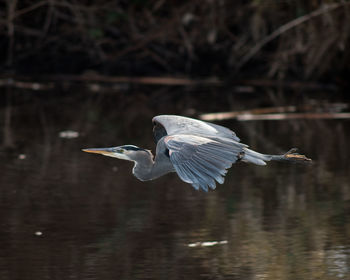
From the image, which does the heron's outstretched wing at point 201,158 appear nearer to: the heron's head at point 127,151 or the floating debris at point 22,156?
the heron's head at point 127,151

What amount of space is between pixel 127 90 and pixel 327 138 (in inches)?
146

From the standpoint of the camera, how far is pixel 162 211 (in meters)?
6.02

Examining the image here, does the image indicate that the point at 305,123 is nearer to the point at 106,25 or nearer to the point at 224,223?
the point at 224,223

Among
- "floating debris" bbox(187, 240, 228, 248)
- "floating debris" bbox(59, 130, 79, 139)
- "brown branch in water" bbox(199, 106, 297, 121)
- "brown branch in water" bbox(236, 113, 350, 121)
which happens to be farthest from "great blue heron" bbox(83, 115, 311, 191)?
"brown branch in water" bbox(236, 113, 350, 121)

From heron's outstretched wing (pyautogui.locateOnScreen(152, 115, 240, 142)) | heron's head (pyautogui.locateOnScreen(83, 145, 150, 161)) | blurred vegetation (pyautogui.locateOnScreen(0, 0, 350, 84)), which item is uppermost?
blurred vegetation (pyautogui.locateOnScreen(0, 0, 350, 84))

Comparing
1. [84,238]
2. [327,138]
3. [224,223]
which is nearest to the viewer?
[84,238]

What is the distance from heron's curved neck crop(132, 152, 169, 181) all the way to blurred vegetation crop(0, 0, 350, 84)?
6.27 meters

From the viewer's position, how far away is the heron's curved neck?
5008 millimetres

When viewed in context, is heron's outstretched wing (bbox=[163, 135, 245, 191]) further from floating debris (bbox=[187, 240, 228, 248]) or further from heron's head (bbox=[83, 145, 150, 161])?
floating debris (bbox=[187, 240, 228, 248])

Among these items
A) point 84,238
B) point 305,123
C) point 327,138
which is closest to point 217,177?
point 84,238

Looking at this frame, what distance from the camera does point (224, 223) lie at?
5.71 meters

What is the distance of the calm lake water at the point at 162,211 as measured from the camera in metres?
4.85

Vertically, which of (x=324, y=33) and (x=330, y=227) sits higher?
(x=324, y=33)

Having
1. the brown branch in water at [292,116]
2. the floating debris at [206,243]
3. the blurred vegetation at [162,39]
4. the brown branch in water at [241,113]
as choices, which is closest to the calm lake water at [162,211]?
the floating debris at [206,243]
